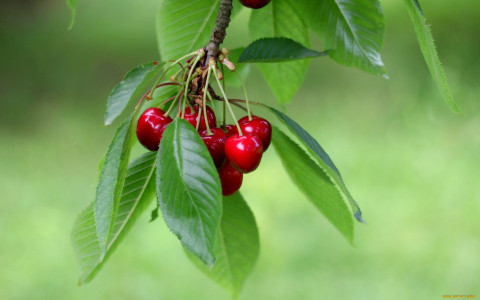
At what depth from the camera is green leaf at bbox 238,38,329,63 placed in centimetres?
67

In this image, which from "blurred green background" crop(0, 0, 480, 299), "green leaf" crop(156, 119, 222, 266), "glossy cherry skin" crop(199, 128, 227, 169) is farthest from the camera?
"blurred green background" crop(0, 0, 480, 299)

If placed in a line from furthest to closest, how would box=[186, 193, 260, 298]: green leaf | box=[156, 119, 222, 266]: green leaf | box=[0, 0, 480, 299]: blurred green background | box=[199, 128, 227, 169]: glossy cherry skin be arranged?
box=[0, 0, 480, 299]: blurred green background, box=[186, 193, 260, 298]: green leaf, box=[199, 128, 227, 169]: glossy cherry skin, box=[156, 119, 222, 266]: green leaf

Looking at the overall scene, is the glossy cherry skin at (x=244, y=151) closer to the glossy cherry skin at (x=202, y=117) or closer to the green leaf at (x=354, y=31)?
the glossy cherry skin at (x=202, y=117)

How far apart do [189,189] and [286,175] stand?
2.45m

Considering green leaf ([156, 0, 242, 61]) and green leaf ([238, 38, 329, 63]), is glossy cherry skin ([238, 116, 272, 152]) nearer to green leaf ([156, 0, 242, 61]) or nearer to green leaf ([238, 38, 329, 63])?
green leaf ([238, 38, 329, 63])

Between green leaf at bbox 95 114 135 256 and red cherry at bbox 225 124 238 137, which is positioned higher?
green leaf at bbox 95 114 135 256

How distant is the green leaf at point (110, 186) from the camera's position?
54cm

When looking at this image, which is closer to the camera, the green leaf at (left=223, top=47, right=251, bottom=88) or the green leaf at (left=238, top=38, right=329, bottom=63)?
the green leaf at (left=238, top=38, right=329, bottom=63)

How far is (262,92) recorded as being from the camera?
3828 mm

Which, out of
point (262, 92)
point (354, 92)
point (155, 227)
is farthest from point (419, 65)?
point (155, 227)

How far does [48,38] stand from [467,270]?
3.71 metres

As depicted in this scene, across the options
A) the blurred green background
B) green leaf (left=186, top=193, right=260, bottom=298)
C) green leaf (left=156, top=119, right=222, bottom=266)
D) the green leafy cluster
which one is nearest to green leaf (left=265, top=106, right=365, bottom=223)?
the green leafy cluster

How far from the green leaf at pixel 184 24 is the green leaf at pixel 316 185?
0.65 feet

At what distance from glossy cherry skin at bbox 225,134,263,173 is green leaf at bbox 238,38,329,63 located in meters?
0.12
